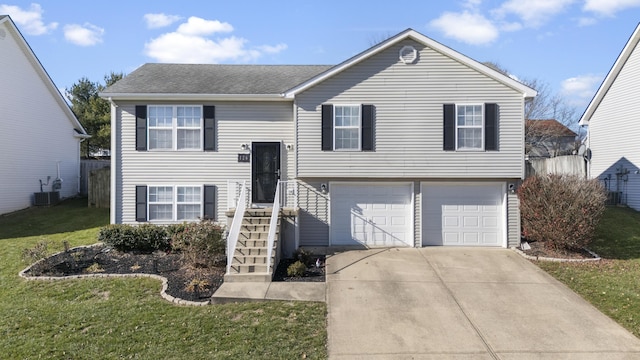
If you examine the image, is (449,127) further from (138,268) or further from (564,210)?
(138,268)

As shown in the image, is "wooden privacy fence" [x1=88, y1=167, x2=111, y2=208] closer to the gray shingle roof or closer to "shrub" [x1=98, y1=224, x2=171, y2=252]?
the gray shingle roof

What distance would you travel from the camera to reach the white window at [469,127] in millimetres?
11180

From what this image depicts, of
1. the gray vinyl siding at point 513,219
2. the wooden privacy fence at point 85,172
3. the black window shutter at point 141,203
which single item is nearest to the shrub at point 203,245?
the black window shutter at point 141,203

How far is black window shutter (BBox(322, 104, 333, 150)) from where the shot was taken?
11.2 metres

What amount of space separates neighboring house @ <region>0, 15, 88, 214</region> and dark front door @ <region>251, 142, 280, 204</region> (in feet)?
37.5

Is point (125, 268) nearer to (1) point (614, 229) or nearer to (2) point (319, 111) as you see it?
(2) point (319, 111)

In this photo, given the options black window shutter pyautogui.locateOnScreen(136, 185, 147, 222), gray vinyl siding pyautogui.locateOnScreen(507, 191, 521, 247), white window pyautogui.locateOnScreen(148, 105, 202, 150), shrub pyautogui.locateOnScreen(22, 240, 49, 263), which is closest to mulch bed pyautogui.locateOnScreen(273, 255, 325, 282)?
white window pyautogui.locateOnScreen(148, 105, 202, 150)

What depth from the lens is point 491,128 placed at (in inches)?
439

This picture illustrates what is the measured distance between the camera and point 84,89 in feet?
101

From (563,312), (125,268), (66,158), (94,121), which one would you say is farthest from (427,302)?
(94,121)

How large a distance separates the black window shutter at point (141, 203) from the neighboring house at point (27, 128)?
7922 millimetres

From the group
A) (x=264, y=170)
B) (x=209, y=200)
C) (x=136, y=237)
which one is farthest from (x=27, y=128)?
(x=264, y=170)

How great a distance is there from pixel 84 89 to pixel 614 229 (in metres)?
36.1

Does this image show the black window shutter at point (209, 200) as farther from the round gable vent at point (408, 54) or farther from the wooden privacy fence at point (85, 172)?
the wooden privacy fence at point (85, 172)
